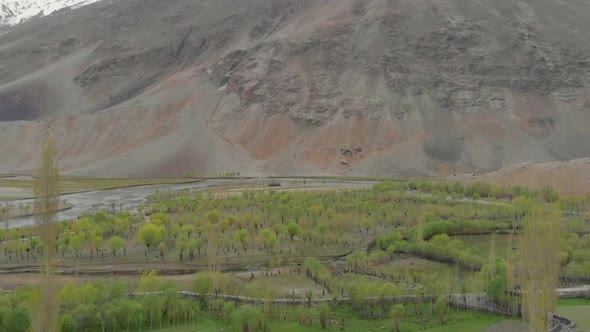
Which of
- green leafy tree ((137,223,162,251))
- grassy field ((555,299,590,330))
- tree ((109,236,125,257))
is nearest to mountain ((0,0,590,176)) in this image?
green leafy tree ((137,223,162,251))

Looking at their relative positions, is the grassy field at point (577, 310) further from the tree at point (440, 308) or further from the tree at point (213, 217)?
the tree at point (213, 217)

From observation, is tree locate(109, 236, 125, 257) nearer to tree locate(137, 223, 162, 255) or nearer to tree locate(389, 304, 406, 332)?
tree locate(137, 223, 162, 255)

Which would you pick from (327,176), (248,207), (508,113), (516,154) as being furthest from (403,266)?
(508,113)

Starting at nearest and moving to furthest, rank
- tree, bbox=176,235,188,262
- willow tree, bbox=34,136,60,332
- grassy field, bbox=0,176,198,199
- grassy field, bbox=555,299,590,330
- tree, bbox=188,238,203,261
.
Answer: willow tree, bbox=34,136,60,332 → grassy field, bbox=555,299,590,330 → tree, bbox=188,238,203,261 → tree, bbox=176,235,188,262 → grassy field, bbox=0,176,198,199

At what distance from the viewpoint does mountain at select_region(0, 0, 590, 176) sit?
104875 mm

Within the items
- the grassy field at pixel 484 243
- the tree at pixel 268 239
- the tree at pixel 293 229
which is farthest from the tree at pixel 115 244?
the grassy field at pixel 484 243

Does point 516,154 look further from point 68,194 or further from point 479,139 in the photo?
point 68,194

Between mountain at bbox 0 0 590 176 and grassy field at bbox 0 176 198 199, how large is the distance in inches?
293

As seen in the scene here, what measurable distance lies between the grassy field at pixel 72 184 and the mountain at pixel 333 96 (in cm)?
744

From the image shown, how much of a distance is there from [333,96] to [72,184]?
48543 mm

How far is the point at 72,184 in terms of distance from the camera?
9012 cm

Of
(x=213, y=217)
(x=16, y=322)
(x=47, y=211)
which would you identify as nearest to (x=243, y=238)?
(x=213, y=217)

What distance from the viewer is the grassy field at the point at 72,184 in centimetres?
7712

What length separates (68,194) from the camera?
74.9 meters
